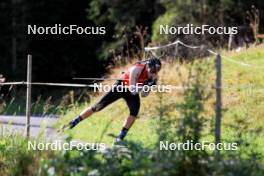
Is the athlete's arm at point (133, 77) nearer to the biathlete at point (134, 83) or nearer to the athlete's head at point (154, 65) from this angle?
the biathlete at point (134, 83)

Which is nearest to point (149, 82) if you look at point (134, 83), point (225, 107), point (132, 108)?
point (134, 83)

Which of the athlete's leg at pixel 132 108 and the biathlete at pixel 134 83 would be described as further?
the athlete's leg at pixel 132 108

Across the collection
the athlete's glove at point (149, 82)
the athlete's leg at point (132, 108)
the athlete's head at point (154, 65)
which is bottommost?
the athlete's leg at point (132, 108)

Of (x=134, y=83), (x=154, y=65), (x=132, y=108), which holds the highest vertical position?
(x=154, y=65)

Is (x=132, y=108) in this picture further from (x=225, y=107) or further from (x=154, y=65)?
(x=225, y=107)

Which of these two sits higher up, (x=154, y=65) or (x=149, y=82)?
(x=154, y=65)

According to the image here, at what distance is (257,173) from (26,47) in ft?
107

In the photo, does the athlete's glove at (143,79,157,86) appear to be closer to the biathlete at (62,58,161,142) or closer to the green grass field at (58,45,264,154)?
the biathlete at (62,58,161,142)

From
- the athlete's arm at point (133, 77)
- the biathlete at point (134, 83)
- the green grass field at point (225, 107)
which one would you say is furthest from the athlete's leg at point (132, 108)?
the green grass field at point (225, 107)

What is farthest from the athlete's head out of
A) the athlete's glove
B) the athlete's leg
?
the athlete's leg

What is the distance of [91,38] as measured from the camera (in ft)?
122

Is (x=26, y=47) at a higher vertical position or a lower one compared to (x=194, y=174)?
higher

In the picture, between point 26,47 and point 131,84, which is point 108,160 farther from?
point 26,47

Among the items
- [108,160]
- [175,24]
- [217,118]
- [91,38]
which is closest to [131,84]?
[217,118]
